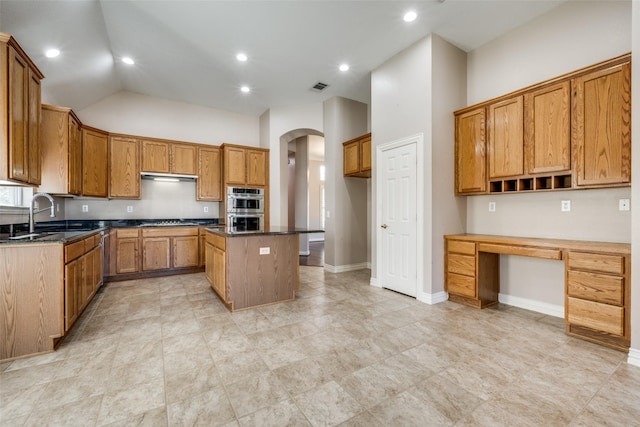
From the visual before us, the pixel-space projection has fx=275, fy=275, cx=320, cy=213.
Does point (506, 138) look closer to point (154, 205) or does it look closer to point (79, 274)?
point (79, 274)

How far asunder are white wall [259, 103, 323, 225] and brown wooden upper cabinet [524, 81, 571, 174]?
3.78m

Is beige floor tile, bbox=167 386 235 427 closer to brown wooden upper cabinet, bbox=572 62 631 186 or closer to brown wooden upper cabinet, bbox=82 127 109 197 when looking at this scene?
brown wooden upper cabinet, bbox=572 62 631 186

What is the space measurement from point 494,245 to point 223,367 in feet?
9.95

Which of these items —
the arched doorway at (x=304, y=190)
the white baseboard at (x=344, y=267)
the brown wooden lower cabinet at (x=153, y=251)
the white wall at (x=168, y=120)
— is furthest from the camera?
the arched doorway at (x=304, y=190)

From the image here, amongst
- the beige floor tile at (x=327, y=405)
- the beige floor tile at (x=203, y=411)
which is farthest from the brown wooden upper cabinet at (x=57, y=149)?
the beige floor tile at (x=327, y=405)

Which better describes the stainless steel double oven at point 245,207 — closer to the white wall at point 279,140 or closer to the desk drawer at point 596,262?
the white wall at point 279,140

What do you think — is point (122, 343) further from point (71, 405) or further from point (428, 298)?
point (428, 298)

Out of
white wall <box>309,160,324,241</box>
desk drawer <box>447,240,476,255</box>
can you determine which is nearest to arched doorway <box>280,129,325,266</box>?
white wall <box>309,160,324,241</box>

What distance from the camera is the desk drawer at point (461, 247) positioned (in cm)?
334

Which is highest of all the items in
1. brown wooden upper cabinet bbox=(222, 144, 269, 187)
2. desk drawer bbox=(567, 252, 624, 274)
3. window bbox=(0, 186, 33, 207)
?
brown wooden upper cabinet bbox=(222, 144, 269, 187)

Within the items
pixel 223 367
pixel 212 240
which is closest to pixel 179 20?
pixel 212 240

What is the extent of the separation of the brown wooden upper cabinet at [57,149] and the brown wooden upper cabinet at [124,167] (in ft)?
3.18

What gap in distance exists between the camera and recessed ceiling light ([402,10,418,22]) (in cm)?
316

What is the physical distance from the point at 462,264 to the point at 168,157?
5322 millimetres
